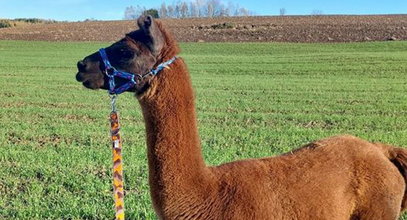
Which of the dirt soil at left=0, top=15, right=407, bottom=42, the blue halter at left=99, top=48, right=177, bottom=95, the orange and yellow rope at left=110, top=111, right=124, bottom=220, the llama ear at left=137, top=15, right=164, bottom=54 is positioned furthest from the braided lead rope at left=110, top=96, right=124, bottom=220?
the dirt soil at left=0, top=15, right=407, bottom=42

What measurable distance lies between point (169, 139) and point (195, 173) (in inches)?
11.2

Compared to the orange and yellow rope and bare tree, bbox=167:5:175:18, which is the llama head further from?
bare tree, bbox=167:5:175:18

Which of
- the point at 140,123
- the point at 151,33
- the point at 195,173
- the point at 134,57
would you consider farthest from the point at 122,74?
the point at 140,123

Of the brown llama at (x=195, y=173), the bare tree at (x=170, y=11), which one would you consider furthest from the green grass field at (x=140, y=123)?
the bare tree at (x=170, y=11)

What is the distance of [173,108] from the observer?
3.28 m

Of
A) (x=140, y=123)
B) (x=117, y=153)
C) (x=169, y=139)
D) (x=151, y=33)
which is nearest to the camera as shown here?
(x=151, y=33)

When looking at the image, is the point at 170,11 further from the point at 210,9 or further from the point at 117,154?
the point at 117,154

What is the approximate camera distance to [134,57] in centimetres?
321

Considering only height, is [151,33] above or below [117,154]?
above

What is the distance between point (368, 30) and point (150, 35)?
4824 centimetres

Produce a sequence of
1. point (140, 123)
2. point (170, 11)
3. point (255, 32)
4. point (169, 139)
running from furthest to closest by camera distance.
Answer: point (170, 11) → point (255, 32) → point (140, 123) → point (169, 139)

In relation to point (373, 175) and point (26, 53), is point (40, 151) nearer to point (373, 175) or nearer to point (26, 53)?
point (373, 175)

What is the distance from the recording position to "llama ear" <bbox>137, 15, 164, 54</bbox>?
10.3 ft

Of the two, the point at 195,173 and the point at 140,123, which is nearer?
the point at 195,173
